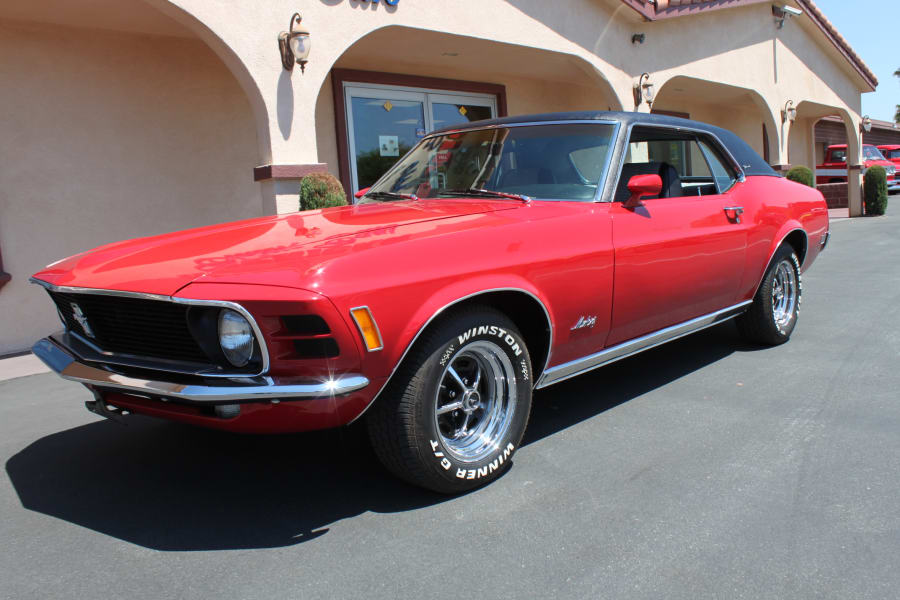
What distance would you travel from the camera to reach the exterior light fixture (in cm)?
1427

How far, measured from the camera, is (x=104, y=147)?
7.20 meters

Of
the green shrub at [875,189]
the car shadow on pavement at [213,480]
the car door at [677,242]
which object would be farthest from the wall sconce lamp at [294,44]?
the green shrub at [875,189]

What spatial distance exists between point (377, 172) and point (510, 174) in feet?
19.9

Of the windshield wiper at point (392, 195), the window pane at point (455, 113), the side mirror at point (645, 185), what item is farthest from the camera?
the window pane at point (455, 113)

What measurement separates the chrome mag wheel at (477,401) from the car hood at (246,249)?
579 millimetres

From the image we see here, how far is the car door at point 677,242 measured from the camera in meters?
3.56

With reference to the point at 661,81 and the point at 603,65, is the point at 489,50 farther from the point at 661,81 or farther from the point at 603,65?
the point at 661,81

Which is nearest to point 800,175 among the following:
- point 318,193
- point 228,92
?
point 228,92

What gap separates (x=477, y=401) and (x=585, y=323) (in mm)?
664

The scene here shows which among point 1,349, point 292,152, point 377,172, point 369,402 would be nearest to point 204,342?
point 369,402

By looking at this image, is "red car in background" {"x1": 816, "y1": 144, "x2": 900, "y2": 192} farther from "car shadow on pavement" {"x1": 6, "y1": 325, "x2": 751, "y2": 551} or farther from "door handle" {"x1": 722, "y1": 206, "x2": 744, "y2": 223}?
"car shadow on pavement" {"x1": 6, "y1": 325, "x2": 751, "y2": 551}

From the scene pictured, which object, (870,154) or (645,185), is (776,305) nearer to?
(645,185)

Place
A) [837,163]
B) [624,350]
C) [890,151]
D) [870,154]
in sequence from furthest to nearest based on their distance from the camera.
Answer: [890,151] < [870,154] < [837,163] < [624,350]

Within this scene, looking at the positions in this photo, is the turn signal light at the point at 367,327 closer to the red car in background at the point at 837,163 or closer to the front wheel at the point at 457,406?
the front wheel at the point at 457,406
